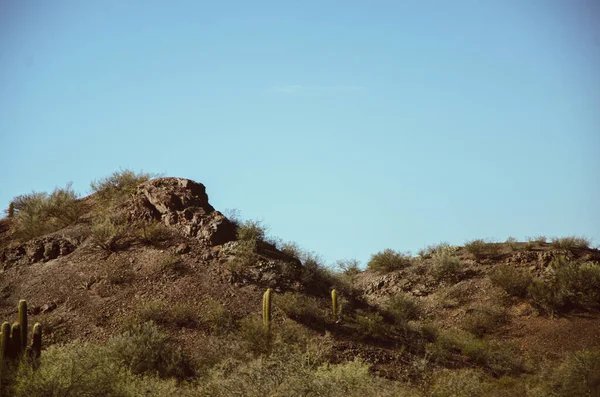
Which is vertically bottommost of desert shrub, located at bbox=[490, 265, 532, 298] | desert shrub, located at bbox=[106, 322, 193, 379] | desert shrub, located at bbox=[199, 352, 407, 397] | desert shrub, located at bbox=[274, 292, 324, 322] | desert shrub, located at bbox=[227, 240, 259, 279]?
desert shrub, located at bbox=[199, 352, 407, 397]

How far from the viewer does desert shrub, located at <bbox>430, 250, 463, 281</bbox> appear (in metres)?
35.6

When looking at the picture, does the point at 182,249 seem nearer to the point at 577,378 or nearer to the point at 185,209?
the point at 185,209

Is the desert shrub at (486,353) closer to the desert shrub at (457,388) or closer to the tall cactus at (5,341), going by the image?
the desert shrub at (457,388)

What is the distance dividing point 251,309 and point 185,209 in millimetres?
7359

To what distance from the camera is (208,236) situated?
29.3 metres

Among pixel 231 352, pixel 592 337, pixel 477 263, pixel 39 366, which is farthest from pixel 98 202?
pixel 592 337

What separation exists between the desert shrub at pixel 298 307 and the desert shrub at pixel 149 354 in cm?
463

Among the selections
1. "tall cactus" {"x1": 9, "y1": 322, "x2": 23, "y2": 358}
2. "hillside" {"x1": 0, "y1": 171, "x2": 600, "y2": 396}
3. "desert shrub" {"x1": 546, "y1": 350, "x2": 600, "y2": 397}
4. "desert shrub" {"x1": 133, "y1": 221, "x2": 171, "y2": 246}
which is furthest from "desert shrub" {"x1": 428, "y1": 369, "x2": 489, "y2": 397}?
"desert shrub" {"x1": 133, "y1": 221, "x2": 171, "y2": 246}

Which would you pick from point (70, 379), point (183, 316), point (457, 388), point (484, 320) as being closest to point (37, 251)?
point (183, 316)

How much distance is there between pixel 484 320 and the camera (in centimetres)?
3052

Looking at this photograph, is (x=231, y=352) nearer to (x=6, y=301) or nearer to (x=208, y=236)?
(x=208, y=236)

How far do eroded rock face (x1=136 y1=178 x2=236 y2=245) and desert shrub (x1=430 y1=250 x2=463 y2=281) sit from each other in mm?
12185

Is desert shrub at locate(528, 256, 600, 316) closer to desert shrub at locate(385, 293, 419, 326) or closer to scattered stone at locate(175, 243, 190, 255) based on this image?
desert shrub at locate(385, 293, 419, 326)

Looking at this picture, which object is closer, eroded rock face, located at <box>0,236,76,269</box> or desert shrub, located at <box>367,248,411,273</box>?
eroded rock face, located at <box>0,236,76,269</box>
